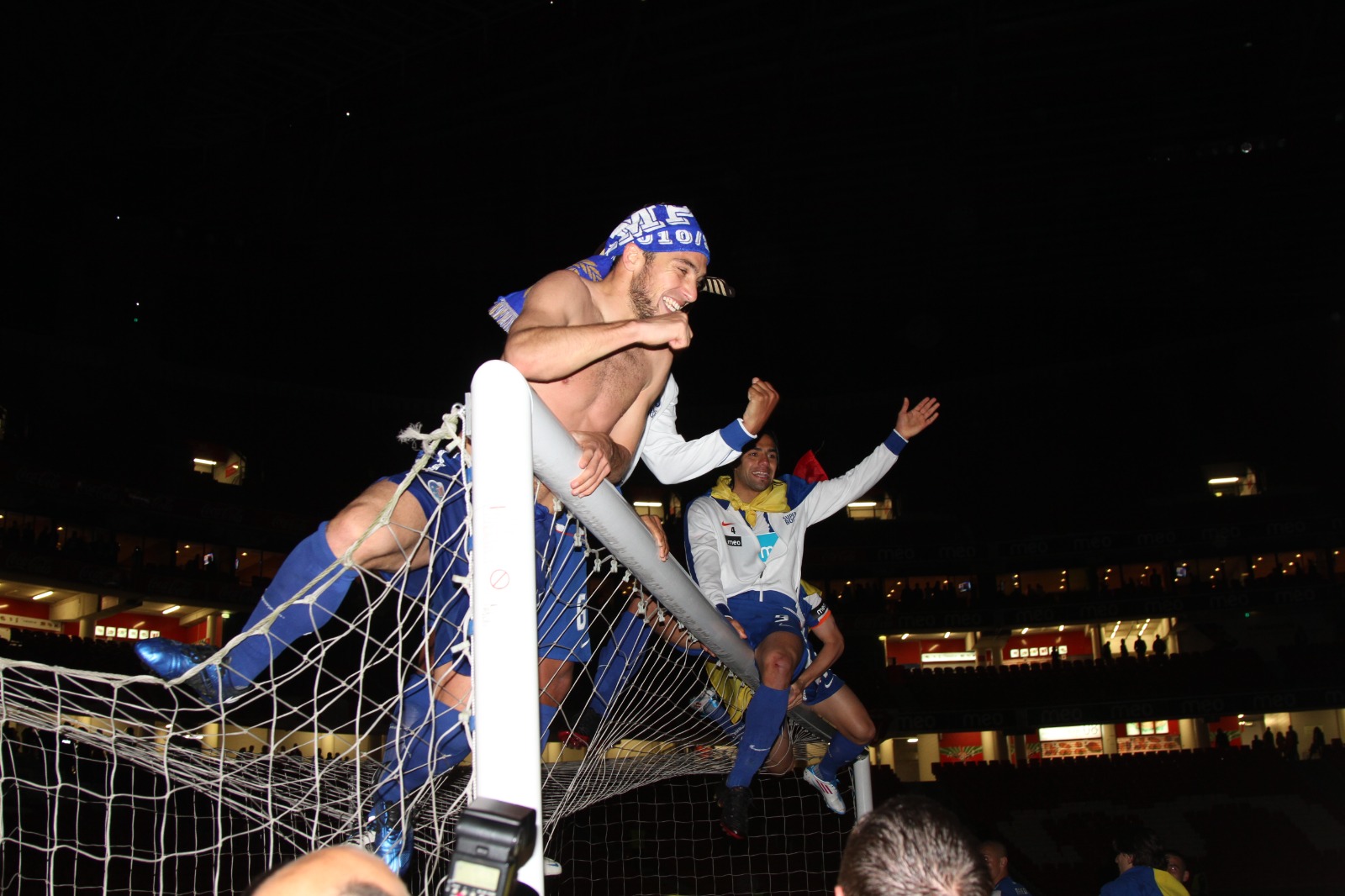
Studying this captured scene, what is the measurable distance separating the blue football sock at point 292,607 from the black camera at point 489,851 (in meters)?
1.27

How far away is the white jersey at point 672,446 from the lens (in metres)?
3.70

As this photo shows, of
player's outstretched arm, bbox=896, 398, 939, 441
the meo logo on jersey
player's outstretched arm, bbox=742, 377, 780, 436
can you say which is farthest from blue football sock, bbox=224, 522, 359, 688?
player's outstretched arm, bbox=896, 398, 939, 441

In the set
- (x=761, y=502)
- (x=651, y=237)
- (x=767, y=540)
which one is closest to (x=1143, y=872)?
(x=767, y=540)

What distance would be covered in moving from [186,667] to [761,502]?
3238 mm

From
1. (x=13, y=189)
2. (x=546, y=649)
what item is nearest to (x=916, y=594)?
(x=13, y=189)

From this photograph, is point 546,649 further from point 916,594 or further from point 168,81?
point 916,594

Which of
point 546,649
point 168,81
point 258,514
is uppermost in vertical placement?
point 168,81

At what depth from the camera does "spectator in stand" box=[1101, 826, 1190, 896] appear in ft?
15.3

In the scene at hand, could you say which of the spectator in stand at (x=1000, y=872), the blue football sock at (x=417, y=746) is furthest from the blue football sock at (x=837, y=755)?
the blue football sock at (x=417, y=746)

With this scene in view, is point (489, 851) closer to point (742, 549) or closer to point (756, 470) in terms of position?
point (742, 549)

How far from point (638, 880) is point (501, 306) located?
1040 centimetres

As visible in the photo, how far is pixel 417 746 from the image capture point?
268cm

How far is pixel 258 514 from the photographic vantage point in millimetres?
21750

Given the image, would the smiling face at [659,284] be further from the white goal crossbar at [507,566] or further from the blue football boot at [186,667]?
the blue football boot at [186,667]
